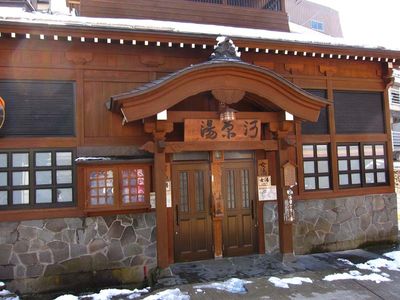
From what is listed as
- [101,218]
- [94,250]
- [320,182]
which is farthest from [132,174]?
[320,182]

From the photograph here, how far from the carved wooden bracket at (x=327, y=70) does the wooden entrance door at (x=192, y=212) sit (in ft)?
14.1

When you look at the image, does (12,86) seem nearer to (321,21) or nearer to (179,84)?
(179,84)

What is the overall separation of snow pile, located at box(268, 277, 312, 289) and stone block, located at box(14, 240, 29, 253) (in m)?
5.11

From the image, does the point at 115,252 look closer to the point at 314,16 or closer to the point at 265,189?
the point at 265,189

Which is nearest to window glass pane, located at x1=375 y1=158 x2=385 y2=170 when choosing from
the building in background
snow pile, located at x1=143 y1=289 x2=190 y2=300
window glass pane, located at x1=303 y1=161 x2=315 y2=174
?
window glass pane, located at x1=303 y1=161 x2=315 y2=174

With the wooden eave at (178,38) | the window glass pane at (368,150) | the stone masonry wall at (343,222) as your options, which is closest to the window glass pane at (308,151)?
the stone masonry wall at (343,222)

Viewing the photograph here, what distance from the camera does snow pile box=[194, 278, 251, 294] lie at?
6.70m

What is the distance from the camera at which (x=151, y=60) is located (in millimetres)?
8297

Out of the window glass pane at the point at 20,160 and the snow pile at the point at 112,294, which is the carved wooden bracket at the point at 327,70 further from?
the window glass pane at the point at 20,160

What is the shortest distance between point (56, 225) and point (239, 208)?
4.27 m

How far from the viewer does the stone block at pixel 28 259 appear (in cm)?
729

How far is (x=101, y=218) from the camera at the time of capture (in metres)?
7.73

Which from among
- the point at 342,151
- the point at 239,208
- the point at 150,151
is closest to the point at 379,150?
the point at 342,151

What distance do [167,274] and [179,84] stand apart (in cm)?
404
